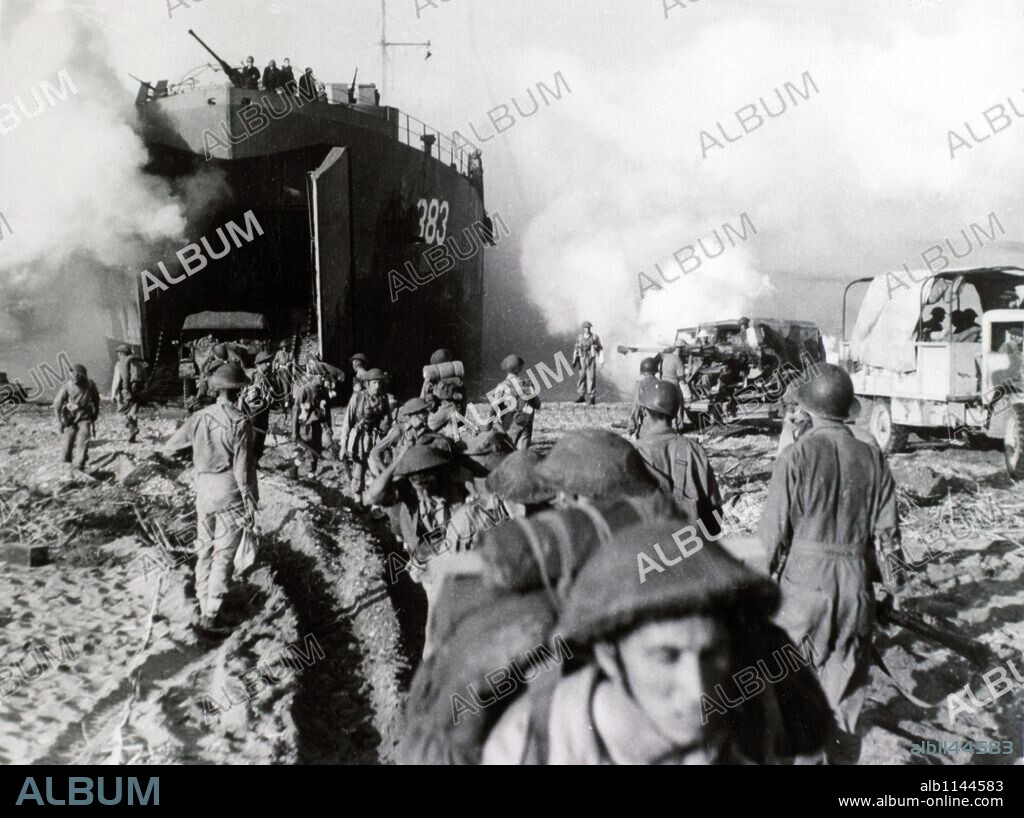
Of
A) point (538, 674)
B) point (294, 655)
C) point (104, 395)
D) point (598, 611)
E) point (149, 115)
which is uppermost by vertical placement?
point (149, 115)

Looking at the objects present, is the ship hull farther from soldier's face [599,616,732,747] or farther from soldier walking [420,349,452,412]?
soldier's face [599,616,732,747]

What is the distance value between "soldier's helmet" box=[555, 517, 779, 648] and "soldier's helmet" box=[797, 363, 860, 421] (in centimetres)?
194

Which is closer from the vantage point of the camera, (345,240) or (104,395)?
(345,240)

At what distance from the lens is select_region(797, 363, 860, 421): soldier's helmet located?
3.26m

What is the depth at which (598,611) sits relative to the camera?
1497 millimetres

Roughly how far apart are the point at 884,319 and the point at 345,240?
805 cm

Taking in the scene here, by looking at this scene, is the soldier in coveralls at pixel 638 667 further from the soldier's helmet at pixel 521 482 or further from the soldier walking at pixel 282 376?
the soldier walking at pixel 282 376

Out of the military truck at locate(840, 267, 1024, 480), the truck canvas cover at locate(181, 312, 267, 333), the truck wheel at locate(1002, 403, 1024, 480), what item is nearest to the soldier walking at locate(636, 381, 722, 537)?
the military truck at locate(840, 267, 1024, 480)

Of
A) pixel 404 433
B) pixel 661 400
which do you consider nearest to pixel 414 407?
pixel 404 433

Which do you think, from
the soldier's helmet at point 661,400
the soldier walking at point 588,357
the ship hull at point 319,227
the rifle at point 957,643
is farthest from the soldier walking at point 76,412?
the rifle at point 957,643
